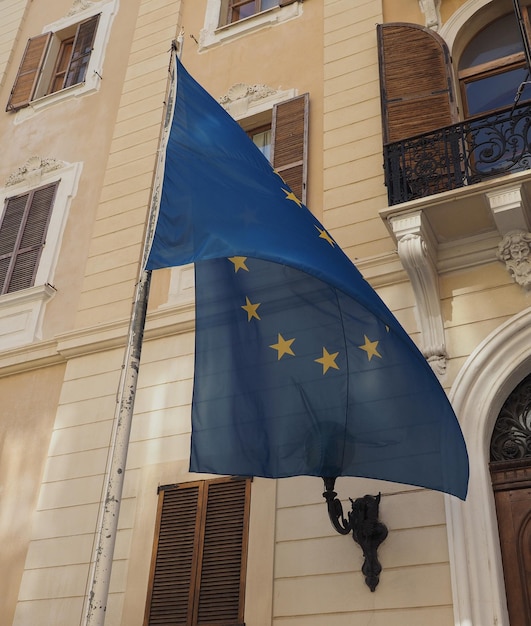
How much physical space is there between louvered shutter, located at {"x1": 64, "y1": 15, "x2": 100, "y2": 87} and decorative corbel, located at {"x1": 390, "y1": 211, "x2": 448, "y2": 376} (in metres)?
6.89

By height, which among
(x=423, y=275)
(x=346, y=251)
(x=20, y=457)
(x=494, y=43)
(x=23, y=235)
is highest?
(x=494, y=43)

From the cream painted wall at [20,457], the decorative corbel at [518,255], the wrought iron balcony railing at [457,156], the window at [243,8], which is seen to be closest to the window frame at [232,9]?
the window at [243,8]

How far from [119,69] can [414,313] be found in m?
6.57

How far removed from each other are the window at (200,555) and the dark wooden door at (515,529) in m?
2.02

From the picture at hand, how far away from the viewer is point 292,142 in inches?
342

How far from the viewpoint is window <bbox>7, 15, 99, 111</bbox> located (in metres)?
11.8

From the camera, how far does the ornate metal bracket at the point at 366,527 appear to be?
569cm

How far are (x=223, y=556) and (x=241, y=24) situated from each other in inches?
274

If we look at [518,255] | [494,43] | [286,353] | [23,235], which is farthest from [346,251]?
[23,235]

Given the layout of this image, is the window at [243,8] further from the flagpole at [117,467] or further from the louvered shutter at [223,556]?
the louvered shutter at [223,556]

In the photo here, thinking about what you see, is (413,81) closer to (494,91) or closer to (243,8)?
(494,91)

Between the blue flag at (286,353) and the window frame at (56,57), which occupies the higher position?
the window frame at (56,57)

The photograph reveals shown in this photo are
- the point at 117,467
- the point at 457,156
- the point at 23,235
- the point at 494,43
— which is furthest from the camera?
the point at 23,235

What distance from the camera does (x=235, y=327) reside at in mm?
5504
